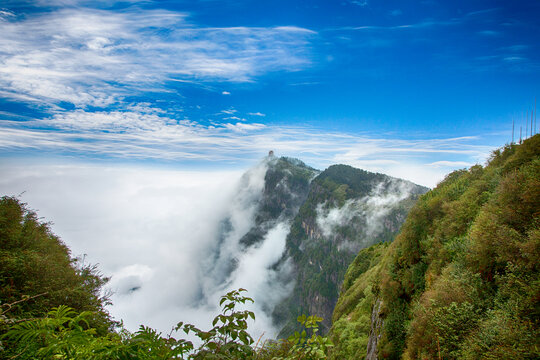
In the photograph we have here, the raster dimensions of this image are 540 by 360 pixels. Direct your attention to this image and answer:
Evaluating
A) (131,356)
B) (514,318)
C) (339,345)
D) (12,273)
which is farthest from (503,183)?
(12,273)

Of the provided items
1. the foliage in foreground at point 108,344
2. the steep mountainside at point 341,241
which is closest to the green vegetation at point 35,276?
the foliage in foreground at point 108,344

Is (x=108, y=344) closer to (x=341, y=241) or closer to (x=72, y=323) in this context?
(x=72, y=323)

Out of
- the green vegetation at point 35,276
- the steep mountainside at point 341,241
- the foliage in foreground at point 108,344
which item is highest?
the foliage in foreground at point 108,344

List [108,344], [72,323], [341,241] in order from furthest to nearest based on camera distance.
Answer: [341,241] → [72,323] → [108,344]

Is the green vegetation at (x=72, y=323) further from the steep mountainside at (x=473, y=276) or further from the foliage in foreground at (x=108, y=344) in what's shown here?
the steep mountainside at (x=473, y=276)

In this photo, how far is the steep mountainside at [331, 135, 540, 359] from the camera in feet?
21.4

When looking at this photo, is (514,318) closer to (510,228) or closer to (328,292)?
(510,228)

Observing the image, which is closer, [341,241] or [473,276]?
[473,276]

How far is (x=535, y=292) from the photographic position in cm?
645

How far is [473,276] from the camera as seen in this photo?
29.8 feet

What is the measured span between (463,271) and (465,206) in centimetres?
635

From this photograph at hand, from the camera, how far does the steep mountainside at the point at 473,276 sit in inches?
257

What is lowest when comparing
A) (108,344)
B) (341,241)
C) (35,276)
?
(341,241)

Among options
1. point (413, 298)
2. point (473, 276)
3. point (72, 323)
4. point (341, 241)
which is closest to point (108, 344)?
point (72, 323)
